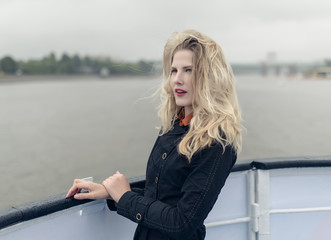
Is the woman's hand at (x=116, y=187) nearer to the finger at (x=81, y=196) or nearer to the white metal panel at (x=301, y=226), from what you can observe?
the finger at (x=81, y=196)

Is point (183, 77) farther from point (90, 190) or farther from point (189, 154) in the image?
point (90, 190)

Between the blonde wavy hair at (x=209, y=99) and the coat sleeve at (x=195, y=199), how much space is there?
0.03 metres

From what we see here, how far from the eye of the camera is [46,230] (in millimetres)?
1346

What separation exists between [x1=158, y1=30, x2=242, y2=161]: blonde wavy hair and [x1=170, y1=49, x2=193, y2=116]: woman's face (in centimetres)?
2

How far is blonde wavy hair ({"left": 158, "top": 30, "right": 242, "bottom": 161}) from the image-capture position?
1190mm

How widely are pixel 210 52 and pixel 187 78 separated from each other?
118 mm

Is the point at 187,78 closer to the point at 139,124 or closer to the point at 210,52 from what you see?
the point at 210,52

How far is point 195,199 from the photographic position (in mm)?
1139

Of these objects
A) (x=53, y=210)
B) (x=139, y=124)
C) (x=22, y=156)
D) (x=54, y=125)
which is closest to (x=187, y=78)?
(x=53, y=210)

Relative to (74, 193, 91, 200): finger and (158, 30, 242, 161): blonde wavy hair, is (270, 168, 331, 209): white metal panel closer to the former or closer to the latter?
(158, 30, 242, 161): blonde wavy hair

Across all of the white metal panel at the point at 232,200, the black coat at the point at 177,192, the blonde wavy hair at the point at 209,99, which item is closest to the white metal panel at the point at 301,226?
the white metal panel at the point at 232,200

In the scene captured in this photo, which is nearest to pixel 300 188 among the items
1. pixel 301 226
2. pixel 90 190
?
pixel 301 226

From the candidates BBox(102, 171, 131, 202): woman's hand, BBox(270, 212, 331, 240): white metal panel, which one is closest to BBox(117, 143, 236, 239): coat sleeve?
BBox(102, 171, 131, 202): woman's hand

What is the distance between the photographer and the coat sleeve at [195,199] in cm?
114
